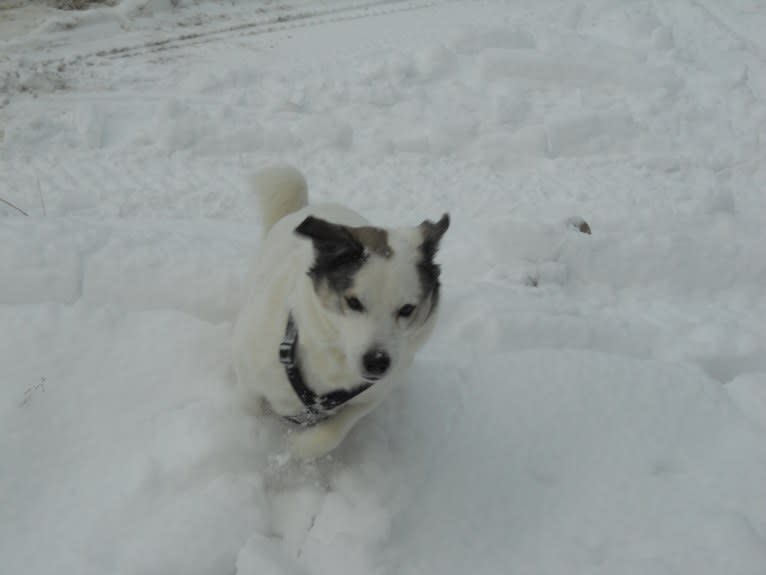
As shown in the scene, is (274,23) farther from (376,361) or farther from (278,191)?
(376,361)

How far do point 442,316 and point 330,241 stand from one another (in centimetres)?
157

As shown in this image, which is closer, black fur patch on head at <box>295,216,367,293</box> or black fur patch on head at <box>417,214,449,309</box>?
black fur patch on head at <box>295,216,367,293</box>

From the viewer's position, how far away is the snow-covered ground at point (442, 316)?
8.21ft

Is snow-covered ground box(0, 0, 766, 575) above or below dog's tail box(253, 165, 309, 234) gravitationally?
below

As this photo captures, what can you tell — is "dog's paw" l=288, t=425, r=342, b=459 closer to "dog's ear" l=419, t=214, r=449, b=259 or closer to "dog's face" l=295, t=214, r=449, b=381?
"dog's face" l=295, t=214, r=449, b=381

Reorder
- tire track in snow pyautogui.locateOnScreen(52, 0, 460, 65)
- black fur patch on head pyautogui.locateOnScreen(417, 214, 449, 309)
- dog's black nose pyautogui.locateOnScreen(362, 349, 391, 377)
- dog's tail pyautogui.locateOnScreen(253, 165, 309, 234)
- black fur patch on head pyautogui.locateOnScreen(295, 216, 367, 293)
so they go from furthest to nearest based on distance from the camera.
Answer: tire track in snow pyautogui.locateOnScreen(52, 0, 460, 65), dog's tail pyautogui.locateOnScreen(253, 165, 309, 234), black fur patch on head pyautogui.locateOnScreen(417, 214, 449, 309), black fur patch on head pyautogui.locateOnScreen(295, 216, 367, 293), dog's black nose pyautogui.locateOnScreen(362, 349, 391, 377)

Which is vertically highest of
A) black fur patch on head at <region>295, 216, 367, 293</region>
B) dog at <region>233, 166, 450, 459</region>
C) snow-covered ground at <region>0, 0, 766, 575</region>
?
black fur patch on head at <region>295, 216, 367, 293</region>

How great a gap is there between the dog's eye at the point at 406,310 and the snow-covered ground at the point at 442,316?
846 mm

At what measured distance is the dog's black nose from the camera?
2.17 meters

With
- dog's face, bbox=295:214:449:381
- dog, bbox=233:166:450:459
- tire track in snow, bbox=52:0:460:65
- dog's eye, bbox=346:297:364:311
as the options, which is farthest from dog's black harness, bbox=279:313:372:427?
tire track in snow, bbox=52:0:460:65

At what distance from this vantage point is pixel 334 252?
7.63ft

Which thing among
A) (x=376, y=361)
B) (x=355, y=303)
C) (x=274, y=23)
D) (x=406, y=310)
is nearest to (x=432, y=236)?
(x=406, y=310)

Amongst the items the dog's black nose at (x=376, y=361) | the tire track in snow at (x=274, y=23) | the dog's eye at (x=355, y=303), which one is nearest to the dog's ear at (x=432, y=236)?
the dog's eye at (x=355, y=303)

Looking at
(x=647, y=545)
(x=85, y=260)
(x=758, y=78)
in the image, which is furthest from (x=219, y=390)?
(x=758, y=78)
